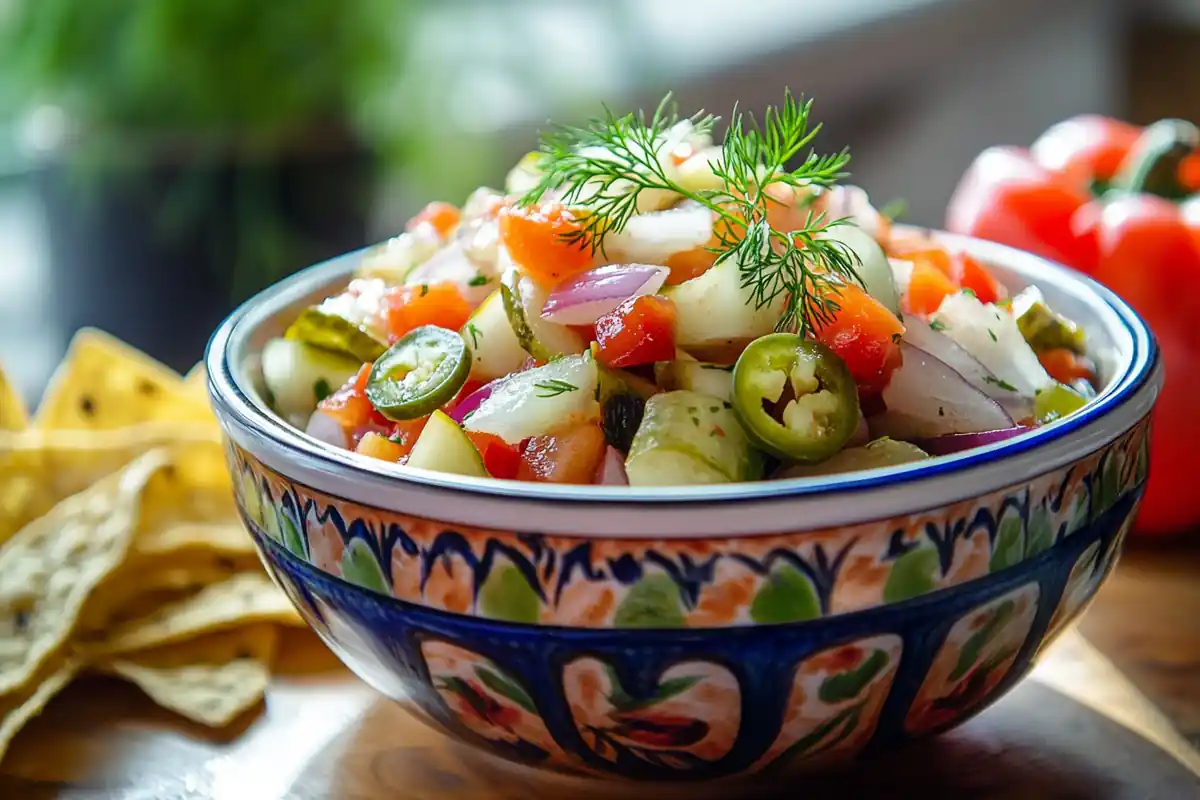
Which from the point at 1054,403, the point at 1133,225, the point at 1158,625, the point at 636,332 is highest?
the point at 636,332

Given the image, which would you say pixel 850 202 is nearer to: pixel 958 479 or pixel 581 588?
pixel 958 479

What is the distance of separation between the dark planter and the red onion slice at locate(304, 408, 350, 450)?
1.56 m

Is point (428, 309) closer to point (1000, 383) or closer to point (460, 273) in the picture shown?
point (460, 273)

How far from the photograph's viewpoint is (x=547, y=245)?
4.17ft

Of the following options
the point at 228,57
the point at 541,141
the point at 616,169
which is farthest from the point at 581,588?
the point at 228,57

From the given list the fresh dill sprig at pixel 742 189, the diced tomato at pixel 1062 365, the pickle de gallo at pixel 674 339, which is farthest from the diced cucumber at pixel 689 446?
the diced tomato at pixel 1062 365

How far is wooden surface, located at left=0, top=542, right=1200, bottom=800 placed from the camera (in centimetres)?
129

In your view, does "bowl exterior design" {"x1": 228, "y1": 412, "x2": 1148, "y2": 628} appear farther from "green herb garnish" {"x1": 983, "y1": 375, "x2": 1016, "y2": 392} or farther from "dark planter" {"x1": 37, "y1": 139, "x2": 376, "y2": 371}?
"dark planter" {"x1": 37, "y1": 139, "x2": 376, "y2": 371}

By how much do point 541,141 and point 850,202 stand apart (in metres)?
0.32

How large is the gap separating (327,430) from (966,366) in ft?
1.91

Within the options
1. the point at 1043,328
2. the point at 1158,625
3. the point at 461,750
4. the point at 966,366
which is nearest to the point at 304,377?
the point at 461,750

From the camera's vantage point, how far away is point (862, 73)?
4.39 meters

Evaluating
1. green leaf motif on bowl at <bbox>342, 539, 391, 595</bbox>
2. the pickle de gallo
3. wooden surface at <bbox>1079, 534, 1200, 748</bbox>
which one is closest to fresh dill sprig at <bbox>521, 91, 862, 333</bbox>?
the pickle de gallo

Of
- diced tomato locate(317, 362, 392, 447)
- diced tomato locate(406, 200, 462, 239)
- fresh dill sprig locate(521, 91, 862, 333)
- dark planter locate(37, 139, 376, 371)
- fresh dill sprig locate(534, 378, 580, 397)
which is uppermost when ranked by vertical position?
fresh dill sprig locate(521, 91, 862, 333)
